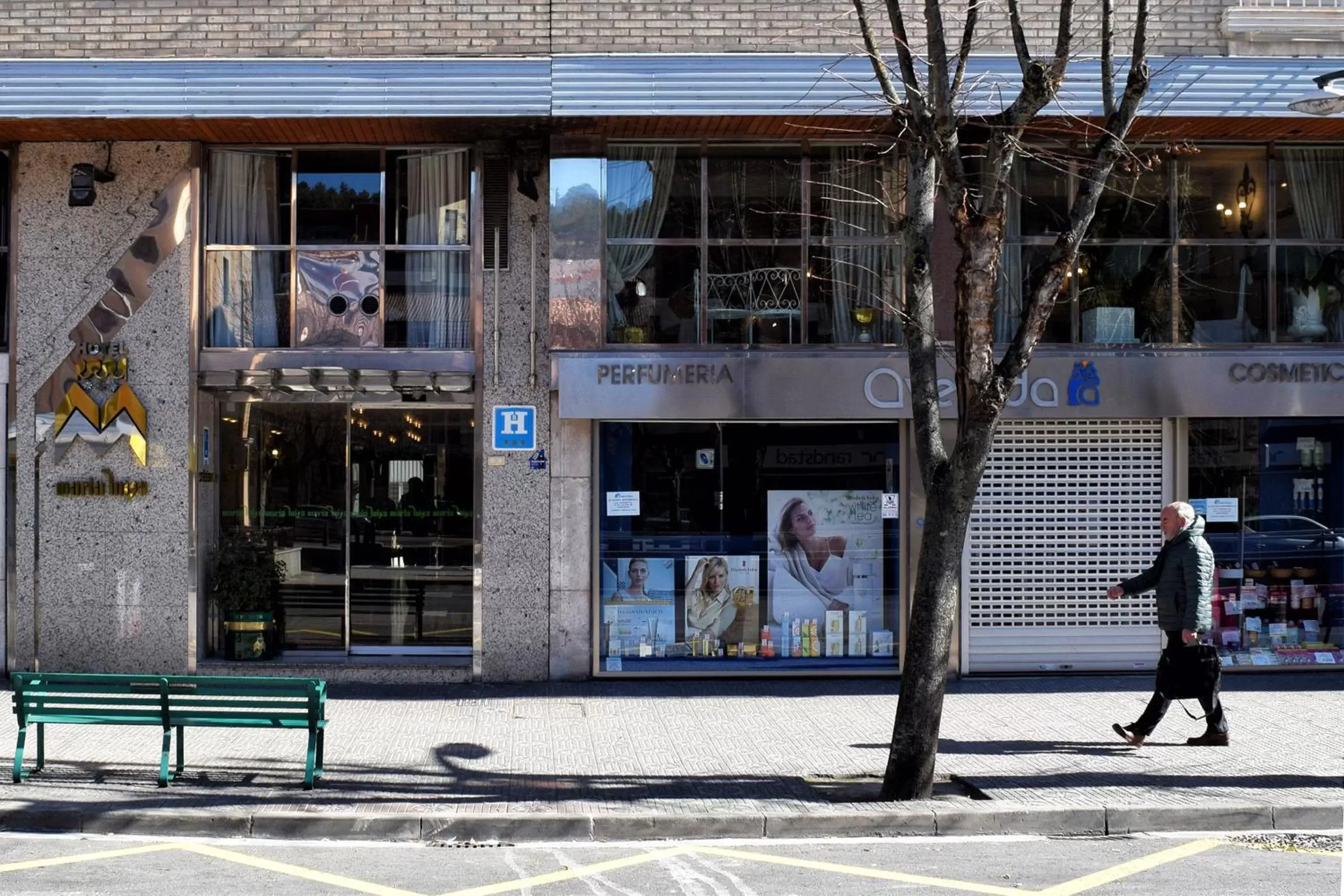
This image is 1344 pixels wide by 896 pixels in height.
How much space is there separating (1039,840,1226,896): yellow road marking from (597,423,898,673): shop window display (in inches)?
199

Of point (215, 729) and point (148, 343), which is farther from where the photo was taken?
point (148, 343)

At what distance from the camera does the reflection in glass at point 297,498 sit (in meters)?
12.1

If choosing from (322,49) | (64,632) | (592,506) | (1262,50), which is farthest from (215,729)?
(1262,50)

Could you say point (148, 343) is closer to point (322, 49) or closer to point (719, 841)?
point (322, 49)

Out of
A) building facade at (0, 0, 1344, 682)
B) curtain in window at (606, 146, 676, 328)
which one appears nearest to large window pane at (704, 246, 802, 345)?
building facade at (0, 0, 1344, 682)

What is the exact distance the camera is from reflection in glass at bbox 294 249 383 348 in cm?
1178

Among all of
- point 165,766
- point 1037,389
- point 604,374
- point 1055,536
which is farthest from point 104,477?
point 1055,536

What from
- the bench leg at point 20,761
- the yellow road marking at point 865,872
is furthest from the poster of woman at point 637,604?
the bench leg at point 20,761

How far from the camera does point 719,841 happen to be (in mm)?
7098

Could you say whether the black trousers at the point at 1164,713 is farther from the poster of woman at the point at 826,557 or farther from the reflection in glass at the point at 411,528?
the reflection in glass at the point at 411,528

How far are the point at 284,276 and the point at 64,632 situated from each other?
152 inches

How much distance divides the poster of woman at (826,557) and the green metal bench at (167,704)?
510cm

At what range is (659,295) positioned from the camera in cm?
1173

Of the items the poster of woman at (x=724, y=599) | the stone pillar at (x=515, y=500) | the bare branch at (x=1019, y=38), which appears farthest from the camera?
the poster of woman at (x=724, y=599)
